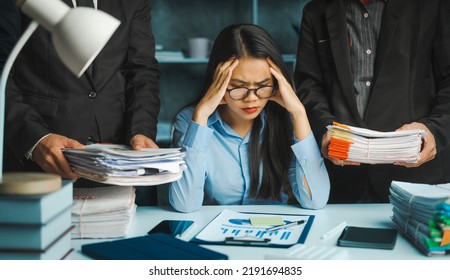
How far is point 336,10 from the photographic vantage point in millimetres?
2066

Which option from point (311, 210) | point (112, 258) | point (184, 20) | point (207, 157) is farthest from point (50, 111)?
point (184, 20)

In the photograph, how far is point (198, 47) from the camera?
11.8ft

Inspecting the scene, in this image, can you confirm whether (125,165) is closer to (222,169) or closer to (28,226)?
(28,226)

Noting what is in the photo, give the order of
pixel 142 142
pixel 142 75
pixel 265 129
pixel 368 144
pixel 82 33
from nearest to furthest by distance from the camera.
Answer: pixel 82 33 → pixel 368 144 → pixel 142 142 → pixel 142 75 → pixel 265 129

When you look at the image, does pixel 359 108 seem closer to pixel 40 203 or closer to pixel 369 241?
pixel 369 241

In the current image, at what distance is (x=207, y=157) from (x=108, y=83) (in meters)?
0.42

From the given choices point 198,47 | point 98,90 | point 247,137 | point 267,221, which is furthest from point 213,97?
point 198,47

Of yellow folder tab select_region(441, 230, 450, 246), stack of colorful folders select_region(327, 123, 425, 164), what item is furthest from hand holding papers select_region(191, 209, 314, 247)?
yellow folder tab select_region(441, 230, 450, 246)

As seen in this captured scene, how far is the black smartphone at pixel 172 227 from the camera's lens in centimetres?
145

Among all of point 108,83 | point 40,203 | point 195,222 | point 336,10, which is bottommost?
point 195,222

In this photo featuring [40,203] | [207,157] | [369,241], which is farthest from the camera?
[207,157]

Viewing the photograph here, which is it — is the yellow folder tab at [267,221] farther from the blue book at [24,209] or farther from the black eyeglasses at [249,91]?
the blue book at [24,209]

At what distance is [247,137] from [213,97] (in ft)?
0.87

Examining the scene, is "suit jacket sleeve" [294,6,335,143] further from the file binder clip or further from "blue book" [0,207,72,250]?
"blue book" [0,207,72,250]
